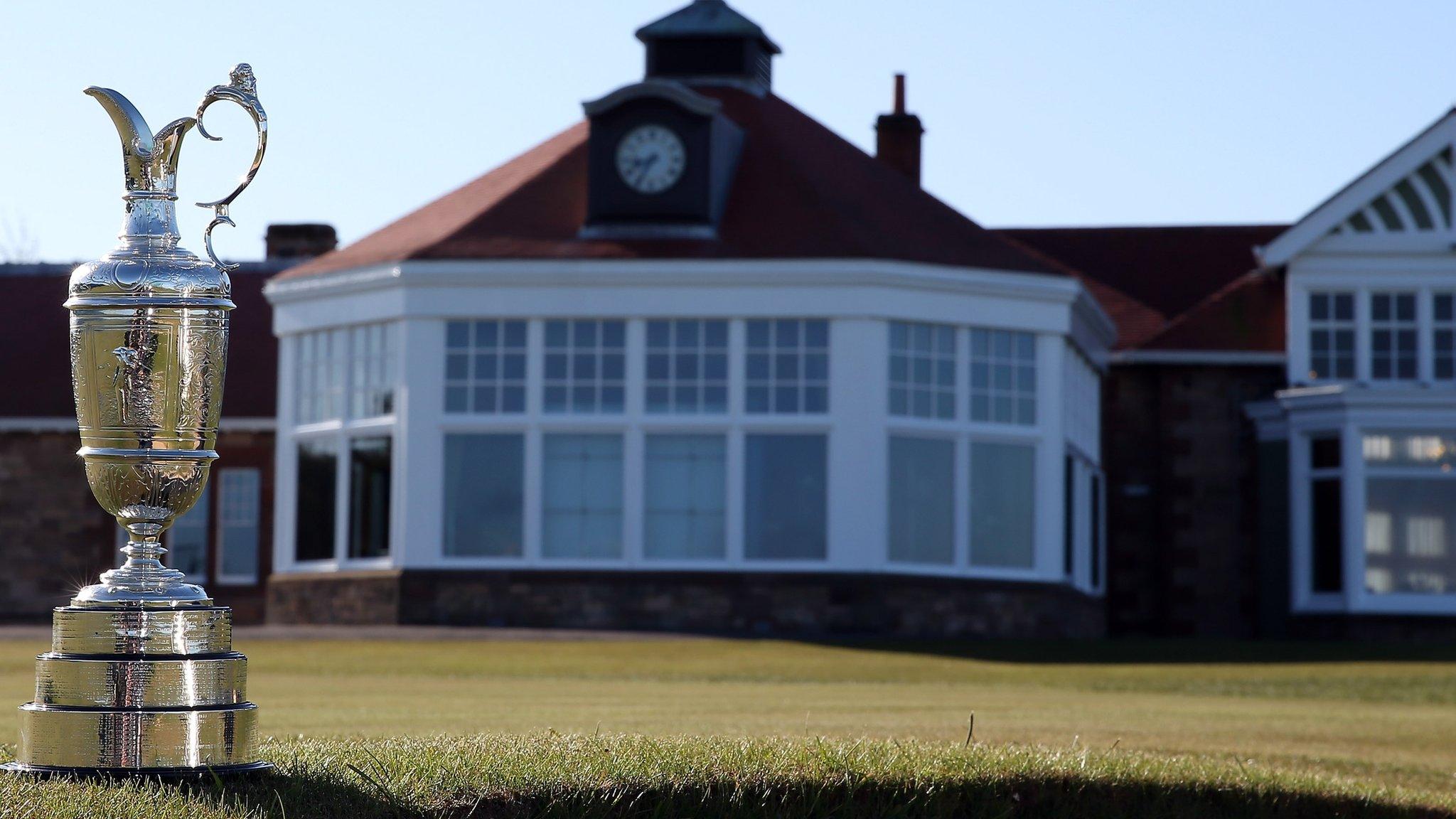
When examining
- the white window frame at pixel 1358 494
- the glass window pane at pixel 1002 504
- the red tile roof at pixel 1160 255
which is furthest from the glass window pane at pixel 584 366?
the red tile roof at pixel 1160 255

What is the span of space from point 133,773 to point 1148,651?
16882 mm

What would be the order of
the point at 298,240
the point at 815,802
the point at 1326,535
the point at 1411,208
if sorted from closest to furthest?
the point at 815,802, the point at 1326,535, the point at 1411,208, the point at 298,240

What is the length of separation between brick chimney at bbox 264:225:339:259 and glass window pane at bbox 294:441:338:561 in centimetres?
1070

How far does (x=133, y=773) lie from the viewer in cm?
698

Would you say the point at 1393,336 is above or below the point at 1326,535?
above

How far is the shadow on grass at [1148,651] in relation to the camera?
2170 centimetres

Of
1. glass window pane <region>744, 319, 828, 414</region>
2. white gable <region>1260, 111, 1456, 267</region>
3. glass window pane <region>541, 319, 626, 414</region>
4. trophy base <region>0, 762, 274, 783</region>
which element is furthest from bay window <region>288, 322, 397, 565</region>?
trophy base <region>0, 762, 274, 783</region>

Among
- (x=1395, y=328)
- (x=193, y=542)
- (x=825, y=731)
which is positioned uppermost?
(x=1395, y=328)

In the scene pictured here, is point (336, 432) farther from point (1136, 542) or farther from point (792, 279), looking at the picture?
point (1136, 542)

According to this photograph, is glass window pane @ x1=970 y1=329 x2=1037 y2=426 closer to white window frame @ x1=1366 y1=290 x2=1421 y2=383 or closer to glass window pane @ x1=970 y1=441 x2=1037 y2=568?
glass window pane @ x1=970 y1=441 x2=1037 y2=568

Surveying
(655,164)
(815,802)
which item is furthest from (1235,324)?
(815,802)

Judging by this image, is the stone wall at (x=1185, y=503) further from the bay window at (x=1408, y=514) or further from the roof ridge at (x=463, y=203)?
the roof ridge at (x=463, y=203)

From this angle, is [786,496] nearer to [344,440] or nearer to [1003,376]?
[1003,376]

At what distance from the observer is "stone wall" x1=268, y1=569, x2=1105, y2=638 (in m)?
24.4
